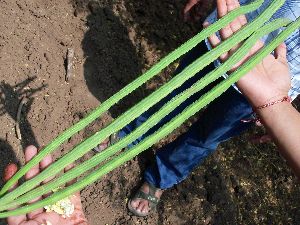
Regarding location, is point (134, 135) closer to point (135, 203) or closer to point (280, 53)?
point (280, 53)

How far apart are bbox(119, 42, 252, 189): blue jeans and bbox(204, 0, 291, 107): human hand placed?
0.32 metres

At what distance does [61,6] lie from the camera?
7.96 ft

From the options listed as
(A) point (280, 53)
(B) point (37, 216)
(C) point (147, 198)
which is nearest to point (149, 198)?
(C) point (147, 198)

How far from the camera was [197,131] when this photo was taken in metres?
1.93

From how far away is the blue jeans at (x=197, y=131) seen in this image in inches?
68.5

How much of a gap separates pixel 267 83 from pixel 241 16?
0.74ft

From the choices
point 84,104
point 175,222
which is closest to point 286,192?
point 175,222

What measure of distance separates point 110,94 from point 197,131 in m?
0.63

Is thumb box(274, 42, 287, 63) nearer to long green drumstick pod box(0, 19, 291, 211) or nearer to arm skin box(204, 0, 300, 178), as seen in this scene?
arm skin box(204, 0, 300, 178)

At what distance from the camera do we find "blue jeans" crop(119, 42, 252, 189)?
68.5 inches

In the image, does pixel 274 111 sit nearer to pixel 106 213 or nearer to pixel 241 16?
pixel 241 16

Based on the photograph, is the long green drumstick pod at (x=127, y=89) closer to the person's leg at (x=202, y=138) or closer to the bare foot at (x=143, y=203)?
the person's leg at (x=202, y=138)

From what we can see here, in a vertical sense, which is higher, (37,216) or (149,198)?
(37,216)

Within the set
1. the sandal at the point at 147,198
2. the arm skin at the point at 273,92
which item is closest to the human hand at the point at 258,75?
the arm skin at the point at 273,92
